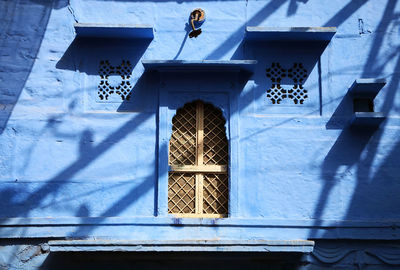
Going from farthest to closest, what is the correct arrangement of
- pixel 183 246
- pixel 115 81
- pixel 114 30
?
pixel 115 81, pixel 114 30, pixel 183 246

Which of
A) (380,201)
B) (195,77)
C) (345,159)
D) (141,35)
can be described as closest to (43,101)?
(141,35)

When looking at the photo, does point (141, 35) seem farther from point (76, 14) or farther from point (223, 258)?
point (223, 258)

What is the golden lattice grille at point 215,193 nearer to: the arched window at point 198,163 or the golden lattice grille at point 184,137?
the arched window at point 198,163

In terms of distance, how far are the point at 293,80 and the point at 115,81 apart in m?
2.13

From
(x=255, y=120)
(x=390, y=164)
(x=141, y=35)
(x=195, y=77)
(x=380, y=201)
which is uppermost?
Answer: (x=141, y=35)

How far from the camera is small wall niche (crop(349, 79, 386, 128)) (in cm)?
579

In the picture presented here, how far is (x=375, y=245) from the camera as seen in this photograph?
18.7 ft

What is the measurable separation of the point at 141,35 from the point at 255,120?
5.53 ft

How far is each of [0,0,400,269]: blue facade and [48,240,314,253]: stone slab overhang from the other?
0.02 m

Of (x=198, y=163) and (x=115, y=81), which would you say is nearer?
(x=198, y=163)

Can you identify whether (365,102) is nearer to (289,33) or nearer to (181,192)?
(289,33)

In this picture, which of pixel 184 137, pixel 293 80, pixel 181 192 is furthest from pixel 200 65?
pixel 181 192

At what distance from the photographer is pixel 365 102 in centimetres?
611

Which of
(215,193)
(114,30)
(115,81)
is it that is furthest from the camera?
(115,81)
